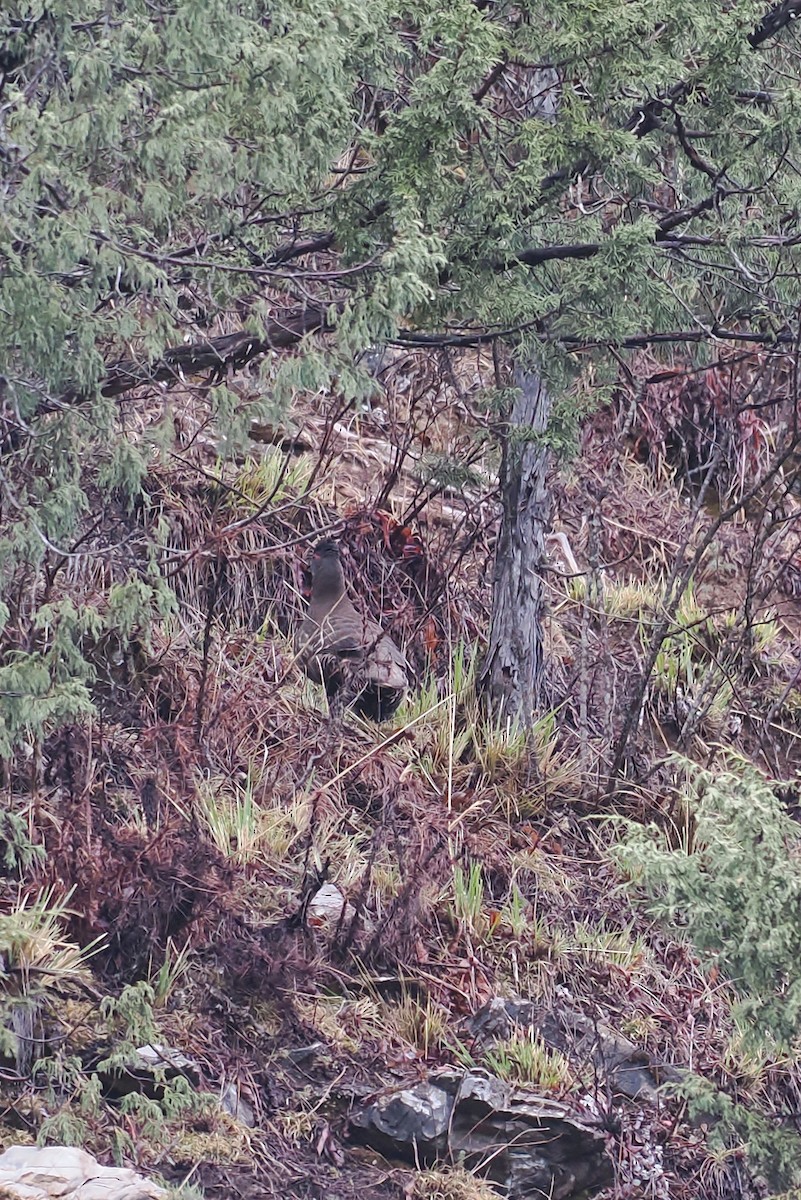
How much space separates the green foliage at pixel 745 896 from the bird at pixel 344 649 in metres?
3.26

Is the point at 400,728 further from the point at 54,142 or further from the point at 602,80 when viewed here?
the point at 54,142

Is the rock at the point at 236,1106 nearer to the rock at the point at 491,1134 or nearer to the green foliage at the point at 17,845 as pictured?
the rock at the point at 491,1134

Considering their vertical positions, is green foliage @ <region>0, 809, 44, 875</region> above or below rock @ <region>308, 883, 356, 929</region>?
above

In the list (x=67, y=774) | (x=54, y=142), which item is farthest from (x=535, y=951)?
(x=54, y=142)

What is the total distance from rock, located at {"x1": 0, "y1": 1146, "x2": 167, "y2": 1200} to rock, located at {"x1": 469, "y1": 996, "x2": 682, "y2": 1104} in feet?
5.70

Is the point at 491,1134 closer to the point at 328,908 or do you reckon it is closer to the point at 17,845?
the point at 328,908

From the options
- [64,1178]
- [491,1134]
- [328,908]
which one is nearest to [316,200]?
[328,908]

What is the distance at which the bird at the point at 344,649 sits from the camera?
6.96 m

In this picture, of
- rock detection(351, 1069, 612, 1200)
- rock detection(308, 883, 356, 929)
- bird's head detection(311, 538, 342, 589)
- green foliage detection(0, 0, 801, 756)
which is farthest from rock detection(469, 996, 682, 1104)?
bird's head detection(311, 538, 342, 589)

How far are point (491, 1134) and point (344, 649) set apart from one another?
2.72 meters

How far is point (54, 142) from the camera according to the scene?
3471mm

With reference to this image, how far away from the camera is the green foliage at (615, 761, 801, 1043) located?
11.8 feet

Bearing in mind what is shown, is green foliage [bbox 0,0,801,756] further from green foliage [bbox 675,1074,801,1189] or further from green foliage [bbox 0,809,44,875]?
green foliage [bbox 675,1074,801,1189]

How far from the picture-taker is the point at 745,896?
12.0 ft
